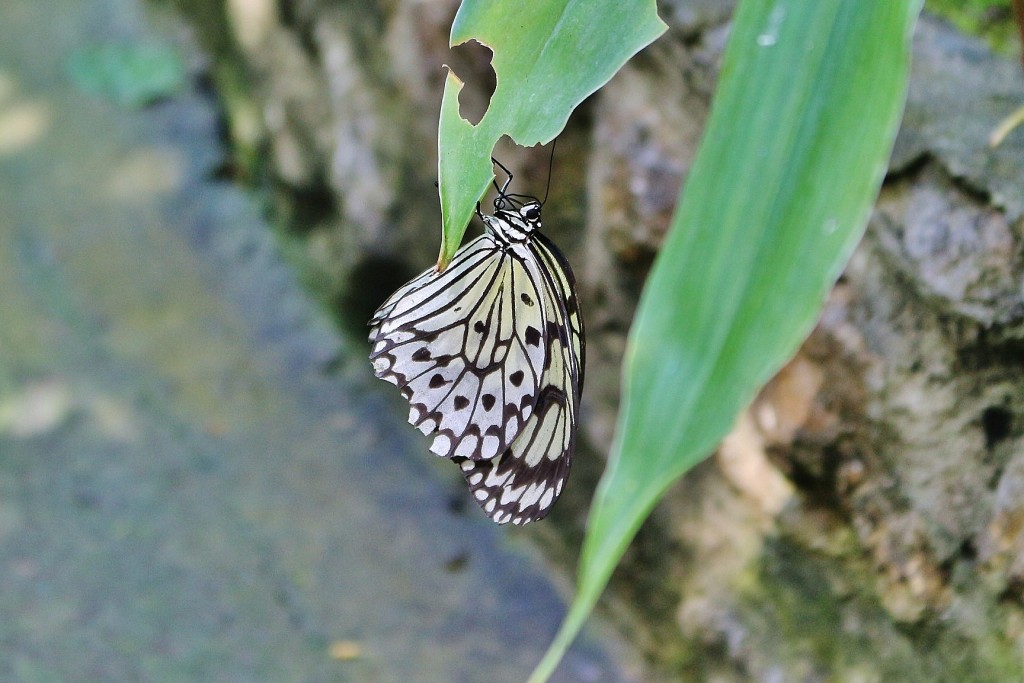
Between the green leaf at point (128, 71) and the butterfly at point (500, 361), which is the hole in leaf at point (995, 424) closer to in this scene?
the butterfly at point (500, 361)

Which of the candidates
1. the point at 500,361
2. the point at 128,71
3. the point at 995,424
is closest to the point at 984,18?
the point at 995,424

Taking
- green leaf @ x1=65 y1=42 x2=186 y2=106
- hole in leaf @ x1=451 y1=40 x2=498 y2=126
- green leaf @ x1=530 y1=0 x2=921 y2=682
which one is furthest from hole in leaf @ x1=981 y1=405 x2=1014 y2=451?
green leaf @ x1=65 y1=42 x2=186 y2=106

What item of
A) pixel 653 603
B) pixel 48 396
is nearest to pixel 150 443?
pixel 48 396

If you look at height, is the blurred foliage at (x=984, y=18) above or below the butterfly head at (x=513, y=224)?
below

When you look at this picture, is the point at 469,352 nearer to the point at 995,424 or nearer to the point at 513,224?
the point at 513,224

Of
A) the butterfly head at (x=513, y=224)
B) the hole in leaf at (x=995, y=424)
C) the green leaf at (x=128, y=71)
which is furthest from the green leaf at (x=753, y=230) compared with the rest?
the green leaf at (x=128, y=71)

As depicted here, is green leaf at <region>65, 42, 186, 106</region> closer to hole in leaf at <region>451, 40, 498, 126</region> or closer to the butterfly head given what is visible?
hole in leaf at <region>451, 40, 498, 126</region>

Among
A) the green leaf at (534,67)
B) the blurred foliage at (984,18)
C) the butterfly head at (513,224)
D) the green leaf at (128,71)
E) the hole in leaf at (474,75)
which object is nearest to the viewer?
the green leaf at (534,67)
